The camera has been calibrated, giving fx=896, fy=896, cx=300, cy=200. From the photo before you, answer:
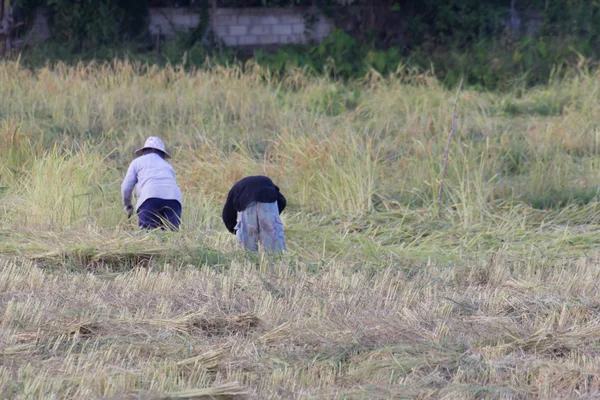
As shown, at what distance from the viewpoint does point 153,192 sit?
22.9ft

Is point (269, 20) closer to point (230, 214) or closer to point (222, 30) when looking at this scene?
point (222, 30)

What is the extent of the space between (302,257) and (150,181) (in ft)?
4.68

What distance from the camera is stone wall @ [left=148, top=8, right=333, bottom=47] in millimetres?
17781

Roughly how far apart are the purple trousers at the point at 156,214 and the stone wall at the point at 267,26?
1111 cm

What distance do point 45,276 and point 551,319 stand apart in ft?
9.97

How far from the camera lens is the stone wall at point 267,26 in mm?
17781

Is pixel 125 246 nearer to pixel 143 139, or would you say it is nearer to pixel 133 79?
pixel 143 139

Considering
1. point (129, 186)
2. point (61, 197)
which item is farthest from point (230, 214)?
point (61, 197)

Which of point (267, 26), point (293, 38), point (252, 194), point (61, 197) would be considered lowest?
point (293, 38)

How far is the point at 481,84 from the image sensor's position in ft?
48.8

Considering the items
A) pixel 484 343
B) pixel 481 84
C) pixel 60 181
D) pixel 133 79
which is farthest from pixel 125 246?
pixel 481 84

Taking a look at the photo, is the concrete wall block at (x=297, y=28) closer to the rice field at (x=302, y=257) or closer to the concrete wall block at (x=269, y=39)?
the concrete wall block at (x=269, y=39)

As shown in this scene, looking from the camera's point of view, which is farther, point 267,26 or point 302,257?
point 267,26

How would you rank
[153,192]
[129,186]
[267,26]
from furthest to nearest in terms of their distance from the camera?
[267,26] → [129,186] → [153,192]
